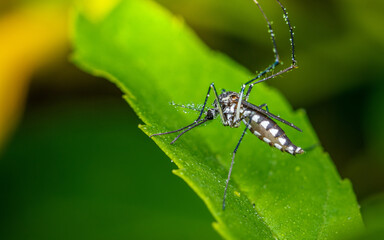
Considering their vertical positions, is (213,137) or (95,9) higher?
(95,9)

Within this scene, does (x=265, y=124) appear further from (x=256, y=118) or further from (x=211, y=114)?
(x=211, y=114)

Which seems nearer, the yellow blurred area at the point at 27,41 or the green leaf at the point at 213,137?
the green leaf at the point at 213,137

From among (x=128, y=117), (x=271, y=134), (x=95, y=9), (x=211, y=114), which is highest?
(x=95, y=9)

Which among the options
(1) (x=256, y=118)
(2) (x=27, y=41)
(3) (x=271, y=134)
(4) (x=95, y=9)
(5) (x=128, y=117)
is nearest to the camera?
(3) (x=271, y=134)

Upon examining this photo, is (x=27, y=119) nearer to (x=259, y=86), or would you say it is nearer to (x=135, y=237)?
(x=135, y=237)

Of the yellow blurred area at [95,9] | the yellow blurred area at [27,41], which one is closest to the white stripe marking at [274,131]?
the yellow blurred area at [95,9]

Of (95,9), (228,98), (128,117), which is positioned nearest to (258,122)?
(228,98)

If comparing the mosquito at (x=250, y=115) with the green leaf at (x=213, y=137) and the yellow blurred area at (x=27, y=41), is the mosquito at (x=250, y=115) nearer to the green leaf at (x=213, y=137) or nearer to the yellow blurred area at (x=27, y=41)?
the green leaf at (x=213, y=137)

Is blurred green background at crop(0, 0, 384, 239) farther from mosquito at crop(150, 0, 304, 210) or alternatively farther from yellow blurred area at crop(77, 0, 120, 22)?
yellow blurred area at crop(77, 0, 120, 22)
